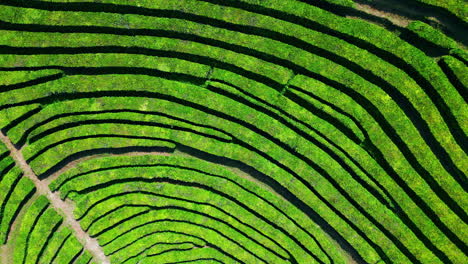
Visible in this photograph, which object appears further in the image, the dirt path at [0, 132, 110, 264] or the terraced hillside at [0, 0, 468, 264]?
the dirt path at [0, 132, 110, 264]

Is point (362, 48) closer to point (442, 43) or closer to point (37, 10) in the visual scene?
point (442, 43)

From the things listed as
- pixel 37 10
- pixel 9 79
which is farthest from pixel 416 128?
pixel 9 79

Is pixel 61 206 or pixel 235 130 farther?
pixel 61 206

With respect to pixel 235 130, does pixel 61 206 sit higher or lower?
higher

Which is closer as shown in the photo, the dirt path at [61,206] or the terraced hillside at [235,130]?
the terraced hillside at [235,130]
